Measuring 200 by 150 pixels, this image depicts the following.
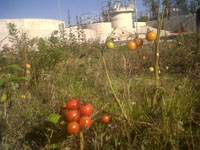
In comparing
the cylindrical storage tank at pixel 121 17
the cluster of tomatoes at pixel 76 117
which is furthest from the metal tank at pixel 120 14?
the cluster of tomatoes at pixel 76 117

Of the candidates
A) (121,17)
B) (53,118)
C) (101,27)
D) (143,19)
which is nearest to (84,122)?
(53,118)

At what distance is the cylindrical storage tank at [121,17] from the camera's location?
71.7ft

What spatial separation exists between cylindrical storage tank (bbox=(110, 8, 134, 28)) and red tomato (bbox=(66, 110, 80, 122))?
22.2m

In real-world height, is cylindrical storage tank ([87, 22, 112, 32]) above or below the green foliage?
below

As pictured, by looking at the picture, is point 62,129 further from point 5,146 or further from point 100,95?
point 100,95

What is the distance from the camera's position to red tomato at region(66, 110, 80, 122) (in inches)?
39.4

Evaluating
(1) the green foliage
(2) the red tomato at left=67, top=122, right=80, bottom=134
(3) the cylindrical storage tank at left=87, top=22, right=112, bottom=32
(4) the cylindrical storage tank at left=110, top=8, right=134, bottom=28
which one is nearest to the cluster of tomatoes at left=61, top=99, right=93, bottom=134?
(2) the red tomato at left=67, top=122, right=80, bottom=134

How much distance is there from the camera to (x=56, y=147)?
1.25m

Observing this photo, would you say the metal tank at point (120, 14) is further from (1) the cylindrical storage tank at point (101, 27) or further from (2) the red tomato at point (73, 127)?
(2) the red tomato at point (73, 127)

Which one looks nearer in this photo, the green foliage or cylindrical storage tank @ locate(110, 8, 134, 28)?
cylindrical storage tank @ locate(110, 8, 134, 28)

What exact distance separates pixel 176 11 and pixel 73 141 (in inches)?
1004

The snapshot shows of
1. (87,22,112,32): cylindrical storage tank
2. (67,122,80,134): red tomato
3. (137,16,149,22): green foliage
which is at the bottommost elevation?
(67,122,80,134): red tomato

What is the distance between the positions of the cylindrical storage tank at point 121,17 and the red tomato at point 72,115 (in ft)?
72.7

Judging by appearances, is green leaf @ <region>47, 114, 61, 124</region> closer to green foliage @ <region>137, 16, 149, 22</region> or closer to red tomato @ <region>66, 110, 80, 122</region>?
red tomato @ <region>66, 110, 80, 122</region>
